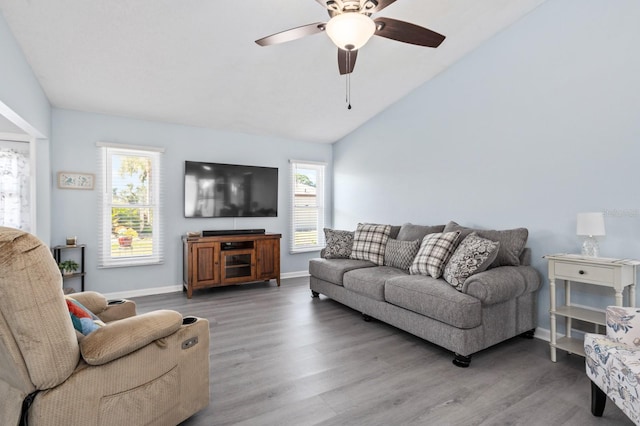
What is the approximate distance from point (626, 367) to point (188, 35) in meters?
3.91

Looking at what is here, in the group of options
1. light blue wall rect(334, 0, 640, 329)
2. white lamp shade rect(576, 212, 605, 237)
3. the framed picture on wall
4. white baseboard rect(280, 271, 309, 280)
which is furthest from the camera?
white baseboard rect(280, 271, 309, 280)

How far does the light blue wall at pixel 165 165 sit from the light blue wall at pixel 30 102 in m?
0.19

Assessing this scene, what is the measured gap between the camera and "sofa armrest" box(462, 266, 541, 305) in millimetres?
2614

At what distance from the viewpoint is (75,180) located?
417 cm

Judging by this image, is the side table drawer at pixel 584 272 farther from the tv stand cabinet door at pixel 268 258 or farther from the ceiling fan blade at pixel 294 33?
the tv stand cabinet door at pixel 268 258

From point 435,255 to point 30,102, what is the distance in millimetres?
4213

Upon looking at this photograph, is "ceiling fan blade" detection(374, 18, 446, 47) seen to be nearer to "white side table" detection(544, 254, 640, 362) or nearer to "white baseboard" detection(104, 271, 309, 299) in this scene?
"white side table" detection(544, 254, 640, 362)

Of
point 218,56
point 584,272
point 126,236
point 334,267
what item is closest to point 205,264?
point 126,236

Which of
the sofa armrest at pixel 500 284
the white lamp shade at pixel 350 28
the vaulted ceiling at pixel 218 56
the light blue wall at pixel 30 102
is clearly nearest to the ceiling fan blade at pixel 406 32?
the white lamp shade at pixel 350 28

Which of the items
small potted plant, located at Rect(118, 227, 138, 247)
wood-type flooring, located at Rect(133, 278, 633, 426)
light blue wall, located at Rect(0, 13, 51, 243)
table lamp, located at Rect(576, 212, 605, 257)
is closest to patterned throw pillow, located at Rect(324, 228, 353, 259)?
wood-type flooring, located at Rect(133, 278, 633, 426)

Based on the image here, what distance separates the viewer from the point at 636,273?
2600 millimetres

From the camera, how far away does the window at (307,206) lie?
5.87 metres

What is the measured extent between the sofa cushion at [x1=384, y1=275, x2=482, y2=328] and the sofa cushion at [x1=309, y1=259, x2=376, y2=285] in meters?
0.80

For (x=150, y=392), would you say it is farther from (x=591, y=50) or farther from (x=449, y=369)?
(x=591, y=50)
